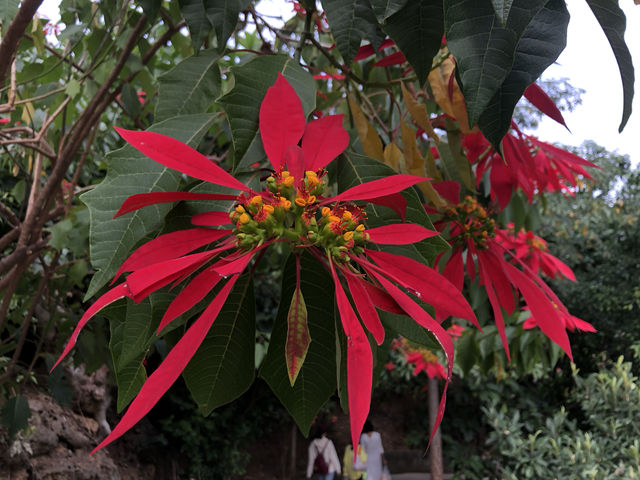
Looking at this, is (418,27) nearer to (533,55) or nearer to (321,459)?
(533,55)

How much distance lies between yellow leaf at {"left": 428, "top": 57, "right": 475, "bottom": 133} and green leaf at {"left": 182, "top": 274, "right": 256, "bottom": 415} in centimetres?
29

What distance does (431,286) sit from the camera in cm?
30

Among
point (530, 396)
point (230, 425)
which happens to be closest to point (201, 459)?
point (230, 425)

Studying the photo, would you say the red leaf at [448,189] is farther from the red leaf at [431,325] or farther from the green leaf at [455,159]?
the red leaf at [431,325]

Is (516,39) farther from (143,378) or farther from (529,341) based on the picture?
(529,341)

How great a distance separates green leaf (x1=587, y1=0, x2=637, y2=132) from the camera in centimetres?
31

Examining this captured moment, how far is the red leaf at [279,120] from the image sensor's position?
1.12ft

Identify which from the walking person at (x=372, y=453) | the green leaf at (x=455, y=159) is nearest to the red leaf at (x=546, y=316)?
the green leaf at (x=455, y=159)

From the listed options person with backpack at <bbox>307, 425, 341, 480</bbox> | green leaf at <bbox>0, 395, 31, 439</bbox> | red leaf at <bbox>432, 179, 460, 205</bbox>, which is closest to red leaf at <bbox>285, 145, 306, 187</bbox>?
red leaf at <bbox>432, 179, 460, 205</bbox>

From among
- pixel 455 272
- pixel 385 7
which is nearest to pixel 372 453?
pixel 455 272

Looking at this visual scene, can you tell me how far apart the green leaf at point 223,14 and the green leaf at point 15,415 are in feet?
3.40

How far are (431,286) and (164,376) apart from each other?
0.51ft

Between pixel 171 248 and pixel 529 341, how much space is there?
149 cm

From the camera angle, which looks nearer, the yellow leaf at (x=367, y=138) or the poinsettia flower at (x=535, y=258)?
the yellow leaf at (x=367, y=138)
